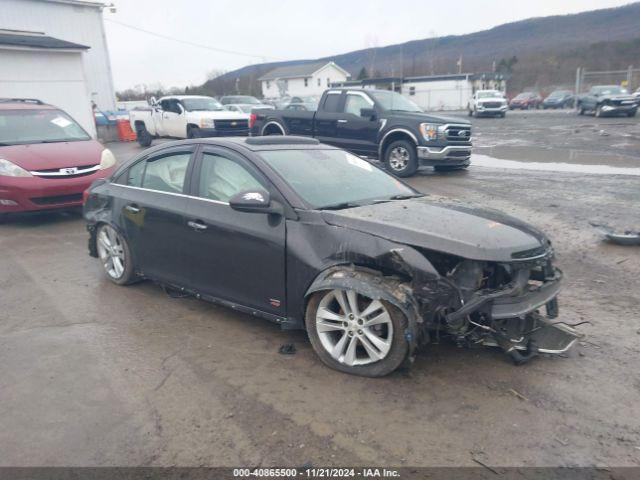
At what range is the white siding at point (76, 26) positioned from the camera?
1136 inches

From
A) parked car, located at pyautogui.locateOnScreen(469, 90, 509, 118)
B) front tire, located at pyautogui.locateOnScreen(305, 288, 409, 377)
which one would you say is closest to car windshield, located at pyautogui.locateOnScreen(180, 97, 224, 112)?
front tire, located at pyautogui.locateOnScreen(305, 288, 409, 377)

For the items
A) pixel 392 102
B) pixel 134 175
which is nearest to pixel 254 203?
pixel 134 175

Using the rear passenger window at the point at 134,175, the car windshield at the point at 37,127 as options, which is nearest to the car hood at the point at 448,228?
the rear passenger window at the point at 134,175

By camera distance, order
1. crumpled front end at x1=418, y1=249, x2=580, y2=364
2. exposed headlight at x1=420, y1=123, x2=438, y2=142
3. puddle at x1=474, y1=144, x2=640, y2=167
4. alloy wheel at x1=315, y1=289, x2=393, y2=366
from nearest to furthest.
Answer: crumpled front end at x1=418, y1=249, x2=580, y2=364 → alloy wheel at x1=315, y1=289, x2=393, y2=366 → exposed headlight at x1=420, y1=123, x2=438, y2=142 → puddle at x1=474, y1=144, x2=640, y2=167

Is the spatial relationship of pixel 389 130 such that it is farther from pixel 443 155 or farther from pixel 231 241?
pixel 231 241

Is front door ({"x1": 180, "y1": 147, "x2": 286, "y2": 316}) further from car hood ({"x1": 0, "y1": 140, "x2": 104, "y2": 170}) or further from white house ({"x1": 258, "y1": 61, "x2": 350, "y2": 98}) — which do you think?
white house ({"x1": 258, "y1": 61, "x2": 350, "y2": 98})

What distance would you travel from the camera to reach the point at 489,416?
307 centimetres

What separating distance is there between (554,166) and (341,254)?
11223mm

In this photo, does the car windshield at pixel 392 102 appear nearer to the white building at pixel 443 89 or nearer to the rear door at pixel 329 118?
the rear door at pixel 329 118

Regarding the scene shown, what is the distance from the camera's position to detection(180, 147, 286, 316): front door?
13.0 ft

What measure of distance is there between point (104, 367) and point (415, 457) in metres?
2.36

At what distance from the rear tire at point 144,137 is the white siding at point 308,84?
59.0 m

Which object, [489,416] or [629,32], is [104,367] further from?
[629,32]

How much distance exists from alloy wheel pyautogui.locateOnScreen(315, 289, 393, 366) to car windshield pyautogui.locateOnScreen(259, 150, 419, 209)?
2.58 feet
